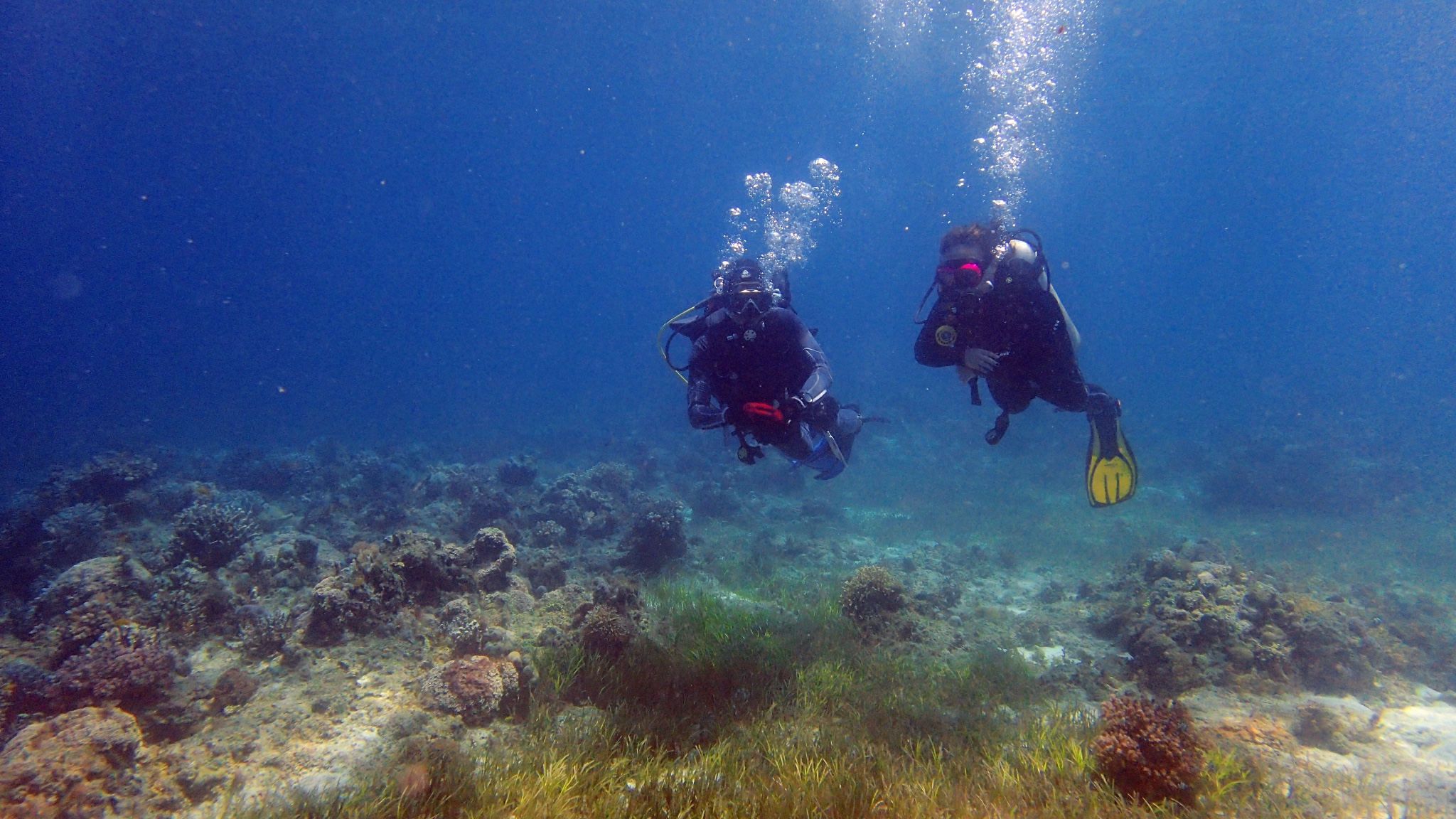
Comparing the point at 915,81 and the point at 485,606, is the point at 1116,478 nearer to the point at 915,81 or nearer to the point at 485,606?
the point at 485,606

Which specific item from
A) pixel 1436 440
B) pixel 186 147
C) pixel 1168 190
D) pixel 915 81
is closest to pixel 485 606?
pixel 1436 440

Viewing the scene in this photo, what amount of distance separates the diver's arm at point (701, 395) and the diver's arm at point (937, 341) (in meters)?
2.54

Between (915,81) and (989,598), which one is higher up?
(915,81)

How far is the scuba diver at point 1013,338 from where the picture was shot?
5844mm

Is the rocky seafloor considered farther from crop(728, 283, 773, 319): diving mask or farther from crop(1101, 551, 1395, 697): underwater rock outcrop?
crop(728, 283, 773, 319): diving mask

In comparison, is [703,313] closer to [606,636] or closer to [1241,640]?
[606,636]

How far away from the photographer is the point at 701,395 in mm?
6453

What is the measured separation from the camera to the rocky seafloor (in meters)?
3.86

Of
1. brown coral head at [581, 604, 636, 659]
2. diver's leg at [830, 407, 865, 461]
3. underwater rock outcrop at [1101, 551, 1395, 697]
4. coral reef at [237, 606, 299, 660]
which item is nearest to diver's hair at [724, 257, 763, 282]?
diver's leg at [830, 407, 865, 461]

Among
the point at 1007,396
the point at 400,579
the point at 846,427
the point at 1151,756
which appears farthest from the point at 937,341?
the point at 400,579

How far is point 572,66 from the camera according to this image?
157 ft

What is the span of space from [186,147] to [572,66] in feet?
151

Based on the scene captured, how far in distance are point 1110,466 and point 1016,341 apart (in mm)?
2232

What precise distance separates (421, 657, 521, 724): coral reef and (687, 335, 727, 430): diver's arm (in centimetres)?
298
